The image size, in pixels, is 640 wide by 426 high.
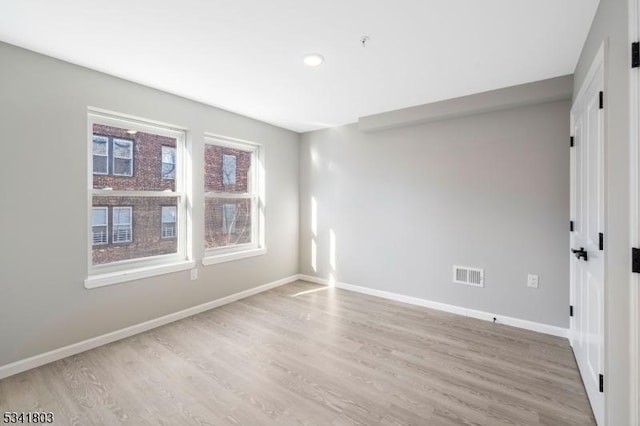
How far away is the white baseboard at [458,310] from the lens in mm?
2854

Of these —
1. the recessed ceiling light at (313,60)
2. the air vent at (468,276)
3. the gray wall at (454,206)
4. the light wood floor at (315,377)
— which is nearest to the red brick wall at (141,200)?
the light wood floor at (315,377)

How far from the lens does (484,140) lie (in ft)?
10.4

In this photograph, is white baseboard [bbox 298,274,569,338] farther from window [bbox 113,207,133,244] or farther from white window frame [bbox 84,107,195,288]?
window [bbox 113,207,133,244]

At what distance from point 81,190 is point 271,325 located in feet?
7.15

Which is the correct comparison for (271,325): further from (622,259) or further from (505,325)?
(622,259)

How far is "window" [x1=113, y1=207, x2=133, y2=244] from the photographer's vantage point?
9.21ft

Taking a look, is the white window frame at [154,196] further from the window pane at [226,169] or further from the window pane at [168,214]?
Answer: the window pane at [226,169]

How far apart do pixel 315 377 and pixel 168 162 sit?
272 cm

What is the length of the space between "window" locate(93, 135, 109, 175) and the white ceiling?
2.10ft

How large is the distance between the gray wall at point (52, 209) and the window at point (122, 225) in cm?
29

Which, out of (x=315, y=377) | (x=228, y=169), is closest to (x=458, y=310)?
(x=315, y=377)

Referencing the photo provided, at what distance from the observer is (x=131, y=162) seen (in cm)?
292

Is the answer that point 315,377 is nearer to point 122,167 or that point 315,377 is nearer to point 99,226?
point 99,226

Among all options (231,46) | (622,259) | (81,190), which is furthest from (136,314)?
(622,259)
